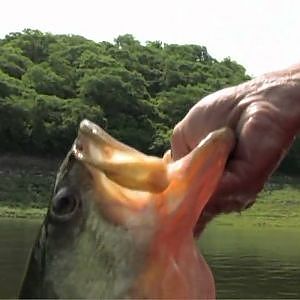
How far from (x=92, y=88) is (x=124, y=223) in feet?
240

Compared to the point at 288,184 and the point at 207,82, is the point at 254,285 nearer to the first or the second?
the point at 288,184

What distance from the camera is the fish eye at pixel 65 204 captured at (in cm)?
287

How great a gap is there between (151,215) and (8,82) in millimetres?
73170

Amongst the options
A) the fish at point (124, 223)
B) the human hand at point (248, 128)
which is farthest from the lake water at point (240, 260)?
the fish at point (124, 223)

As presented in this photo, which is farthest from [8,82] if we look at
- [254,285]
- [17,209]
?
[254,285]

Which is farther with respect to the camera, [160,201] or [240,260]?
[240,260]

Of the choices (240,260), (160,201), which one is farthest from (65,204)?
(240,260)

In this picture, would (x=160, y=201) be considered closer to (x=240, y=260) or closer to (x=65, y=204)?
(x=65, y=204)

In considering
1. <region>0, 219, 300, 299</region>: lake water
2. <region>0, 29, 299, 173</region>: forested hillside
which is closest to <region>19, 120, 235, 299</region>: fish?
<region>0, 219, 300, 299</region>: lake water

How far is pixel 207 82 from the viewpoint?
85.5 metres

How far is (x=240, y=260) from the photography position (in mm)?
35562

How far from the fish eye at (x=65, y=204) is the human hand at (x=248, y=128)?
0.44 m

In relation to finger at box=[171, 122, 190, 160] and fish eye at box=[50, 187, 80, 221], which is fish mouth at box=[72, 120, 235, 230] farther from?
finger at box=[171, 122, 190, 160]

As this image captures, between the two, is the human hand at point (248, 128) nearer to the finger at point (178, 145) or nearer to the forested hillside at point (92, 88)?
the finger at point (178, 145)
